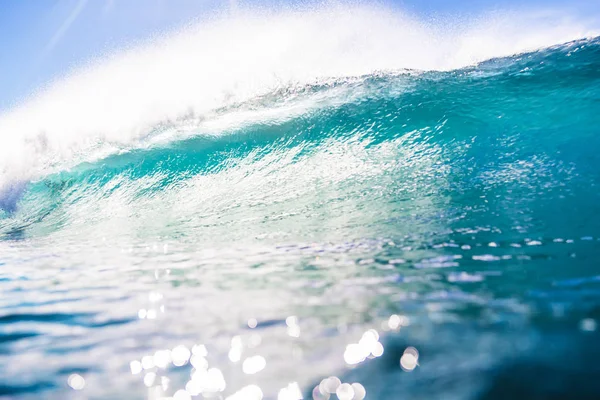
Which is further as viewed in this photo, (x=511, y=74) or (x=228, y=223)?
(x=511, y=74)

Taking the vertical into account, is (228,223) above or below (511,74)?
below

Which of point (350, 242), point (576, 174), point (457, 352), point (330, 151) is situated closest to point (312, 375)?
point (457, 352)

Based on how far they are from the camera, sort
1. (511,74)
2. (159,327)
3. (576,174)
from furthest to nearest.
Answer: (511,74) → (576,174) → (159,327)

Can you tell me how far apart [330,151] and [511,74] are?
518 cm

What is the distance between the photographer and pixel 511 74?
9.04 m

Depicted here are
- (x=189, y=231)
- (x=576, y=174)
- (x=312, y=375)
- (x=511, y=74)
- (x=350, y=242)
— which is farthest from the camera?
(x=511, y=74)

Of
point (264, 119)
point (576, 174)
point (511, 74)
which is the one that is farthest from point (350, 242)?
point (511, 74)

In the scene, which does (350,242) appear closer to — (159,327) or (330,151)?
(159,327)

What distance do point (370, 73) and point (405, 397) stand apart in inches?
421

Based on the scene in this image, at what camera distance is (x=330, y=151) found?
776cm

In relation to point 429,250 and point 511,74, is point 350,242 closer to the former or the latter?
point 429,250

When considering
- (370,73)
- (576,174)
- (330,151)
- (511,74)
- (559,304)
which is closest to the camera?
(559,304)

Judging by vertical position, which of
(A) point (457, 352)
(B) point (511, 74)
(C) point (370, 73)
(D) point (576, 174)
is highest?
(C) point (370, 73)

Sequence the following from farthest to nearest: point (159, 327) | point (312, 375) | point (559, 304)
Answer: point (159, 327) → point (559, 304) → point (312, 375)
